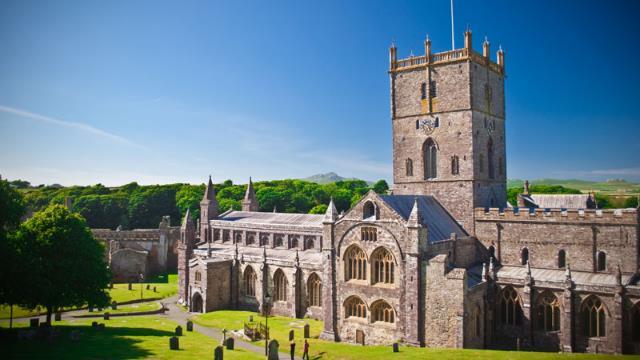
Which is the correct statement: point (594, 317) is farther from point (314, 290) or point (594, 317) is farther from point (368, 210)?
point (314, 290)

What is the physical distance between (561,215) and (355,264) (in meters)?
16.9

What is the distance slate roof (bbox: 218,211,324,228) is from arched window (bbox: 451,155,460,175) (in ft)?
55.4

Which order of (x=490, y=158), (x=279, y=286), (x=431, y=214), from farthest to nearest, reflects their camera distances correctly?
(x=279, y=286) < (x=490, y=158) < (x=431, y=214)

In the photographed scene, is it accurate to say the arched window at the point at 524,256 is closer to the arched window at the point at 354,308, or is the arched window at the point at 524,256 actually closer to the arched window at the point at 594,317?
the arched window at the point at 594,317

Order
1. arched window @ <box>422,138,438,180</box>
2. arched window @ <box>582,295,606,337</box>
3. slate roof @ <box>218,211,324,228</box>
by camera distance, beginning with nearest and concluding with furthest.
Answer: arched window @ <box>582,295,606,337</box>
arched window @ <box>422,138,438,180</box>
slate roof @ <box>218,211,324,228</box>

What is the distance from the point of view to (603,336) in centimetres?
3228

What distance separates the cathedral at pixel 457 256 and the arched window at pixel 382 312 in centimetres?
9

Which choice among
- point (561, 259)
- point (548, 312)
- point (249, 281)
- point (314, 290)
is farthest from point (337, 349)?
point (249, 281)

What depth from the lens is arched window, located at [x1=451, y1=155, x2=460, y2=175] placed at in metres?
42.5

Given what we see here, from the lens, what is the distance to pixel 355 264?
126ft

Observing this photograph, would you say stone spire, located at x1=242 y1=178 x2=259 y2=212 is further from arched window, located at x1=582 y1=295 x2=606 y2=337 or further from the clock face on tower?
arched window, located at x1=582 y1=295 x2=606 y2=337

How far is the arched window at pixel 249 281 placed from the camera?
→ 172ft

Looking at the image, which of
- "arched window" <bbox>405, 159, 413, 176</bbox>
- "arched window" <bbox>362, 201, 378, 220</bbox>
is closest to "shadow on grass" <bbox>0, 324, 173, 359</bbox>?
"arched window" <bbox>362, 201, 378, 220</bbox>

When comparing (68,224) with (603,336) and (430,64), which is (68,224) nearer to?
(430,64)
